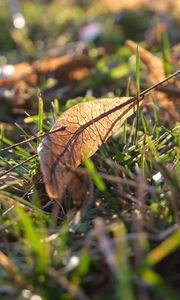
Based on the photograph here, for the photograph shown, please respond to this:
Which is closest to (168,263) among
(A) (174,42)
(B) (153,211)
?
(B) (153,211)

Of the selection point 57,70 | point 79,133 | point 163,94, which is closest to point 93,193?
point 79,133

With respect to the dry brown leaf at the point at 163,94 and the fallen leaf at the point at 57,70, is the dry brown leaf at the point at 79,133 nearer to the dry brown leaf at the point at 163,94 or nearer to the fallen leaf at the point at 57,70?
the dry brown leaf at the point at 163,94

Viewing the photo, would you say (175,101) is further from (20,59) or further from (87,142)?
(20,59)

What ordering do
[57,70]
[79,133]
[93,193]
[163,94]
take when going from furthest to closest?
[57,70], [163,94], [79,133], [93,193]

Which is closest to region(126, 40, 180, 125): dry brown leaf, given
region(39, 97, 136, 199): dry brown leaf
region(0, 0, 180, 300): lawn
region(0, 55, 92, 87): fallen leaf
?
region(0, 0, 180, 300): lawn

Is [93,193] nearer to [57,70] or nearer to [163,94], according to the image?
[163,94]

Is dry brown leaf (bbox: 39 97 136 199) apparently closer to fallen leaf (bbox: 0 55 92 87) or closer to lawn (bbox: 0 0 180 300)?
lawn (bbox: 0 0 180 300)

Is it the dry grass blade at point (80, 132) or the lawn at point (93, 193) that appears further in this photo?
the dry grass blade at point (80, 132)

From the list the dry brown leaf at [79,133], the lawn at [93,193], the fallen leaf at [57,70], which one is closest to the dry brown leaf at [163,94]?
the lawn at [93,193]
